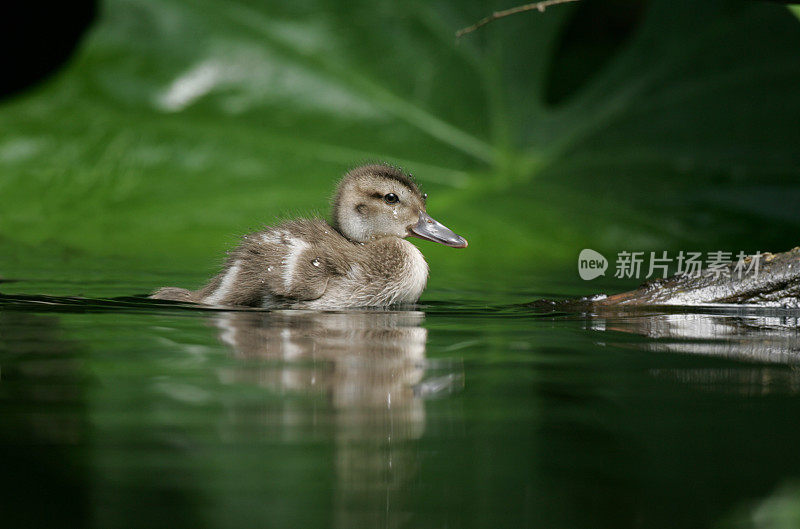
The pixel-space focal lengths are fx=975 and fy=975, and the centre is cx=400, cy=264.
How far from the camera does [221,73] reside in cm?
468

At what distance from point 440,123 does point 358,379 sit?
10.4 ft

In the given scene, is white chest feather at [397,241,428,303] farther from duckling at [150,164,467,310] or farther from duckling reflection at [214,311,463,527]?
duckling reflection at [214,311,463,527]

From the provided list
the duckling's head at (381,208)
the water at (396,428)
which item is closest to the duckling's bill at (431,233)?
the duckling's head at (381,208)

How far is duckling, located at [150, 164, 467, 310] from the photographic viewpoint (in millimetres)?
2922

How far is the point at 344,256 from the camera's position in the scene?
304cm

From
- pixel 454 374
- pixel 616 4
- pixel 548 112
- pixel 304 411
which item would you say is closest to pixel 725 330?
pixel 454 374

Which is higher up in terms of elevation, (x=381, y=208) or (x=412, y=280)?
(x=381, y=208)

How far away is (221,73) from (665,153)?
2190mm

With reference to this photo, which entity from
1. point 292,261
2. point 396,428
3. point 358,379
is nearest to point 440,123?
point 292,261

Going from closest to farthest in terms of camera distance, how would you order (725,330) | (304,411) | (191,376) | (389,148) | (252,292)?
(304,411)
(191,376)
(725,330)
(252,292)
(389,148)

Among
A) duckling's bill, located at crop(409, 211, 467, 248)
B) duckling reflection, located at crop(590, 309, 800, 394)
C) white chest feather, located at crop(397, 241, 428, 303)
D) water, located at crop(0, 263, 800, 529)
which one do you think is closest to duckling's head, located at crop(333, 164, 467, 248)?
duckling's bill, located at crop(409, 211, 467, 248)

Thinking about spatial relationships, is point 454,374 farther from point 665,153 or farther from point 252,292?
point 665,153

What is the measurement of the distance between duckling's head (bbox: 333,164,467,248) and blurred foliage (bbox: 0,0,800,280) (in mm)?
1151

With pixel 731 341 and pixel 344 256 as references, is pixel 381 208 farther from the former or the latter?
pixel 731 341
